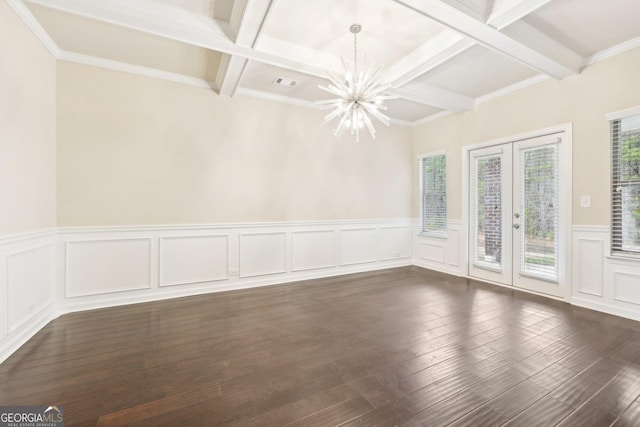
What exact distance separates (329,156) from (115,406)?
425cm

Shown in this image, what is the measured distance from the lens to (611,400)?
1845mm

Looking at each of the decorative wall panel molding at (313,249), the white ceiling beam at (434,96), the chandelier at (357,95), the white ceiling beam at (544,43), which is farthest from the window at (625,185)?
the decorative wall panel molding at (313,249)

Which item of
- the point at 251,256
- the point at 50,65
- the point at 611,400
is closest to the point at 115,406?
the point at 251,256

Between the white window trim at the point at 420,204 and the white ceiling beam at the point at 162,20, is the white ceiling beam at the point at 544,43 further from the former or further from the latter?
the white ceiling beam at the point at 162,20

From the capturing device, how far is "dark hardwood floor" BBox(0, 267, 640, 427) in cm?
174

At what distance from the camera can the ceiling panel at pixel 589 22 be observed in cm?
260

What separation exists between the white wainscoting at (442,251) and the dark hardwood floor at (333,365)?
154cm

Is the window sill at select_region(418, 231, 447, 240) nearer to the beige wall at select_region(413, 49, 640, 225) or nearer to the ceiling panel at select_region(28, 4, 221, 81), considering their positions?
the beige wall at select_region(413, 49, 640, 225)

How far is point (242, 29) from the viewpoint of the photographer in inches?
109

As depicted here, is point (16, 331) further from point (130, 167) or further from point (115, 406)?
point (130, 167)

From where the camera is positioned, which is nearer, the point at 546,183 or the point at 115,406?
the point at 115,406

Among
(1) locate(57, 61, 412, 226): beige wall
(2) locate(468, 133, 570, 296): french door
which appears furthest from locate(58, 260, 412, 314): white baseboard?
(2) locate(468, 133, 570, 296): french door

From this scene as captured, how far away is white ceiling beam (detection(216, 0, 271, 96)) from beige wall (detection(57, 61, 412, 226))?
2.14 ft

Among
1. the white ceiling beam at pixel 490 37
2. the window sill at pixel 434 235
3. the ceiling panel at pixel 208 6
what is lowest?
the window sill at pixel 434 235
